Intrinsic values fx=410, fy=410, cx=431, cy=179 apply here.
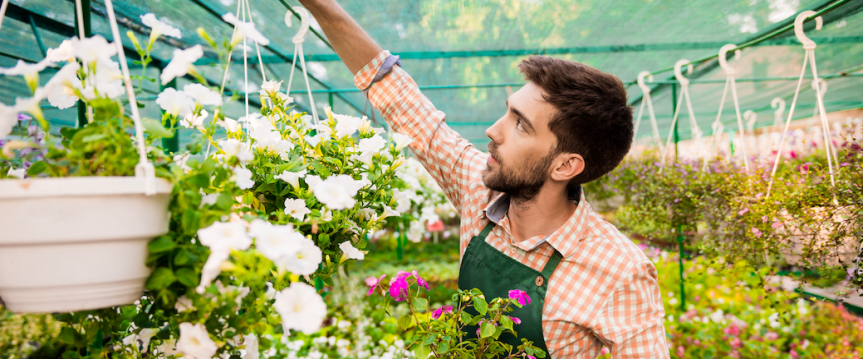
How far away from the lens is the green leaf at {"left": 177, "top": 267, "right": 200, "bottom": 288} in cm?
53

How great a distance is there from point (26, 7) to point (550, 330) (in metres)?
2.47

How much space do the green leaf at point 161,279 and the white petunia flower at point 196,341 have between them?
0.19ft

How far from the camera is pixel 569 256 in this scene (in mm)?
1229

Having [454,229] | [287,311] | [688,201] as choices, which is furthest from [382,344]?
[454,229]

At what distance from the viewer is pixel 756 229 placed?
1799 mm

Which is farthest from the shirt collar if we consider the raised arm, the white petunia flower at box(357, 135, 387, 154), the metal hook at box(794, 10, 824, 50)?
the metal hook at box(794, 10, 824, 50)

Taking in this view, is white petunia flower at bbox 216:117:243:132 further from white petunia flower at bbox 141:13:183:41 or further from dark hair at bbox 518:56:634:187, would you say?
dark hair at bbox 518:56:634:187

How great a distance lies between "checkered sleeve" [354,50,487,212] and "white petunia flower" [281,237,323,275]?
0.85 metres

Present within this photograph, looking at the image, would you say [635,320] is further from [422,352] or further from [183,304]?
[183,304]

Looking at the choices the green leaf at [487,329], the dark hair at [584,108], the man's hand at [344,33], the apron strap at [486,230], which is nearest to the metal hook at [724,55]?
the dark hair at [584,108]

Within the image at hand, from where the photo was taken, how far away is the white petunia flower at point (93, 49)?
1.64ft

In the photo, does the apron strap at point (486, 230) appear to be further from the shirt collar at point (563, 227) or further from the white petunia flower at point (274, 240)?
the white petunia flower at point (274, 240)

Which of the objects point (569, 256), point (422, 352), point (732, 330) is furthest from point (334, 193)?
point (732, 330)

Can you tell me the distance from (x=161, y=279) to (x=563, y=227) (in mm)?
1041
